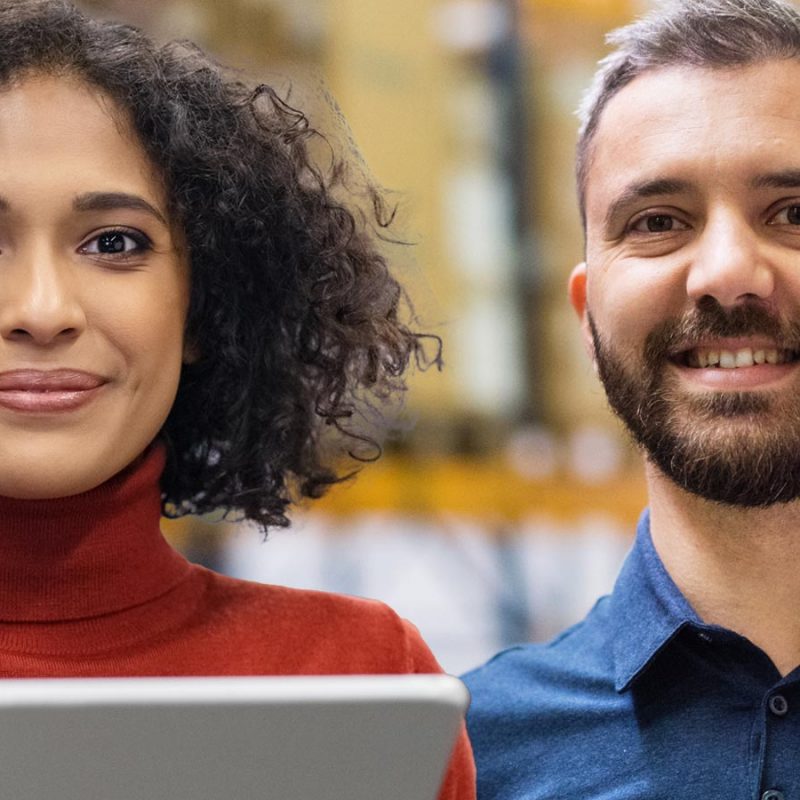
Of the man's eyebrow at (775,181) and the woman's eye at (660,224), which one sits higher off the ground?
the man's eyebrow at (775,181)

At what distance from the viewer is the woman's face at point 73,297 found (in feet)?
4.83

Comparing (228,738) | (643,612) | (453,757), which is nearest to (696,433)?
(643,612)

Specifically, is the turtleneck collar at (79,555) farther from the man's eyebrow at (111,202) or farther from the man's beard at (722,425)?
the man's beard at (722,425)

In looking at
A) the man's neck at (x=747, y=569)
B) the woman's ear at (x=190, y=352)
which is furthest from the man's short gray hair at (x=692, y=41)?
the woman's ear at (x=190, y=352)

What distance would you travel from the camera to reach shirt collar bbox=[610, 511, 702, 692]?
174cm

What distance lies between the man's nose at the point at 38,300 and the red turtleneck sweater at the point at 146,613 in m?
0.21

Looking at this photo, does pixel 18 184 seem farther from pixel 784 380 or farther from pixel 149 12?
pixel 784 380

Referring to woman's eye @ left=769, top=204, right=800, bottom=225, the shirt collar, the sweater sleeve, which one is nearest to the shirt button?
the shirt collar

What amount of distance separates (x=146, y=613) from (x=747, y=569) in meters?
0.75

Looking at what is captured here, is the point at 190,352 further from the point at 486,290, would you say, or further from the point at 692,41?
the point at 486,290

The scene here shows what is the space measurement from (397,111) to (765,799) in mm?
3297

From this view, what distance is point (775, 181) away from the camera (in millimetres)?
1697

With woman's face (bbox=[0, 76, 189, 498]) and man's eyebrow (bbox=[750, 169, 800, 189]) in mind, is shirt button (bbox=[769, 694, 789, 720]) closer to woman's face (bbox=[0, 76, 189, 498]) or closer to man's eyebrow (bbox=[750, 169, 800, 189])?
man's eyebrow (bbox=[750, 169, 800, 189])

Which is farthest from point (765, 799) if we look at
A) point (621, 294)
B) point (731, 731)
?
point (621, 294)
